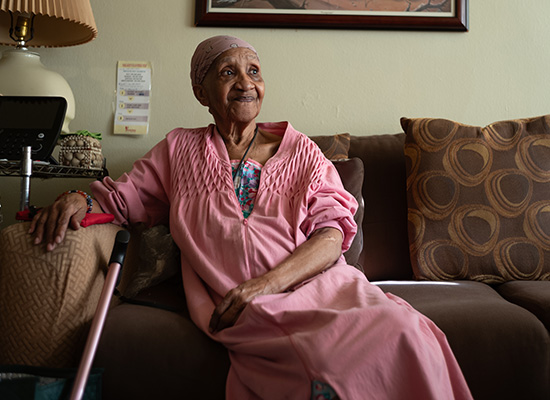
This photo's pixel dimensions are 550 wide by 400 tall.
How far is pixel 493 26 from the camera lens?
2178 mm

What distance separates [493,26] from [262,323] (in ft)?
5.72

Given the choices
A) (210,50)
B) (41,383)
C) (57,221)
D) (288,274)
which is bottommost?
(41,383)

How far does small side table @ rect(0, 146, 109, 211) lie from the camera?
158 centimetres

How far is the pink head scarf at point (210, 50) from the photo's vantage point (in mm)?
1634

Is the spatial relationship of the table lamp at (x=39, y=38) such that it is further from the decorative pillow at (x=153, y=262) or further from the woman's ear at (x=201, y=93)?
the decorative pillow at (x=153, y=262)

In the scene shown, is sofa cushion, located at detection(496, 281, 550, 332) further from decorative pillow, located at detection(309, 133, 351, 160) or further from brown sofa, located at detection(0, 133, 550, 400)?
decorative pillow, located at detection(309, 133, 351, 160)

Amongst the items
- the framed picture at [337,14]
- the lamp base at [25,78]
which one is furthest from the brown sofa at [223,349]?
the framed picture at [337,14]

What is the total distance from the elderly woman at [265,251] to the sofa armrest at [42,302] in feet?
0.19

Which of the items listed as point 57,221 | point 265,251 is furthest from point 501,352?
point 57,221

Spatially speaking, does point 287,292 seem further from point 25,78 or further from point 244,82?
point 25,78

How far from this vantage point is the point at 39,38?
2.05 meters

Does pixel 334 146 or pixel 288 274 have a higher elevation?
pixel 334 146

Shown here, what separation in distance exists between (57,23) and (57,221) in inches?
41.7

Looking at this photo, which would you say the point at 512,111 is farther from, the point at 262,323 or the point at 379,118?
the point at 262,323
